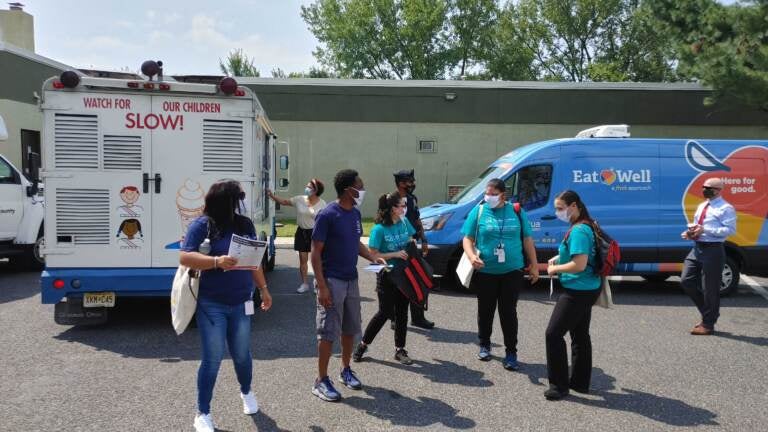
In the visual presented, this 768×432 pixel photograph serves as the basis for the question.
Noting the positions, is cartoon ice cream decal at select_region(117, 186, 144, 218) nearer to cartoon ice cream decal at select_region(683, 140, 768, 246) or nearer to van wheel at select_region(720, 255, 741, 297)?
cartoon ice cream decal at select_region(683, 140, 768, 246)

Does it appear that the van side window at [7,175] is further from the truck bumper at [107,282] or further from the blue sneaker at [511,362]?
the blue sneaker at [511,362]

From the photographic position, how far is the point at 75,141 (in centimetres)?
598

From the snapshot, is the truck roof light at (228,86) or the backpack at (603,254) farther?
the truck roof light at (228,86)

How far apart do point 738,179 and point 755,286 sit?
2.13m

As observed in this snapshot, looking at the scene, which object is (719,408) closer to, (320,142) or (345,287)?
(345,287)

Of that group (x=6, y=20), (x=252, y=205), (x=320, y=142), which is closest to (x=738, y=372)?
(x=252, y=205)

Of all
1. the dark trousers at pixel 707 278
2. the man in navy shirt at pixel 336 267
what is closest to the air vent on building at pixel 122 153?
the man in navy shirt at pixel 336 267

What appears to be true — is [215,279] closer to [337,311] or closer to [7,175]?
[337,311]

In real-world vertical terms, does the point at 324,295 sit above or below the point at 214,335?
above

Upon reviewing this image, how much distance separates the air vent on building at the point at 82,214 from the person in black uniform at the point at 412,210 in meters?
3.07

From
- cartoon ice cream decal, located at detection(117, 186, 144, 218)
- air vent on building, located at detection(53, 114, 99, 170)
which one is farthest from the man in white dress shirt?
air vent on building, located at detection(53, 114, 99, 170)

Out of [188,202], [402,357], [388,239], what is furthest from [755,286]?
[188,202]

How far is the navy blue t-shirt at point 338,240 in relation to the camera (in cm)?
438

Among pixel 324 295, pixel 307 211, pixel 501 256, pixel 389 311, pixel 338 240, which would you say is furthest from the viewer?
pixel 307 211
